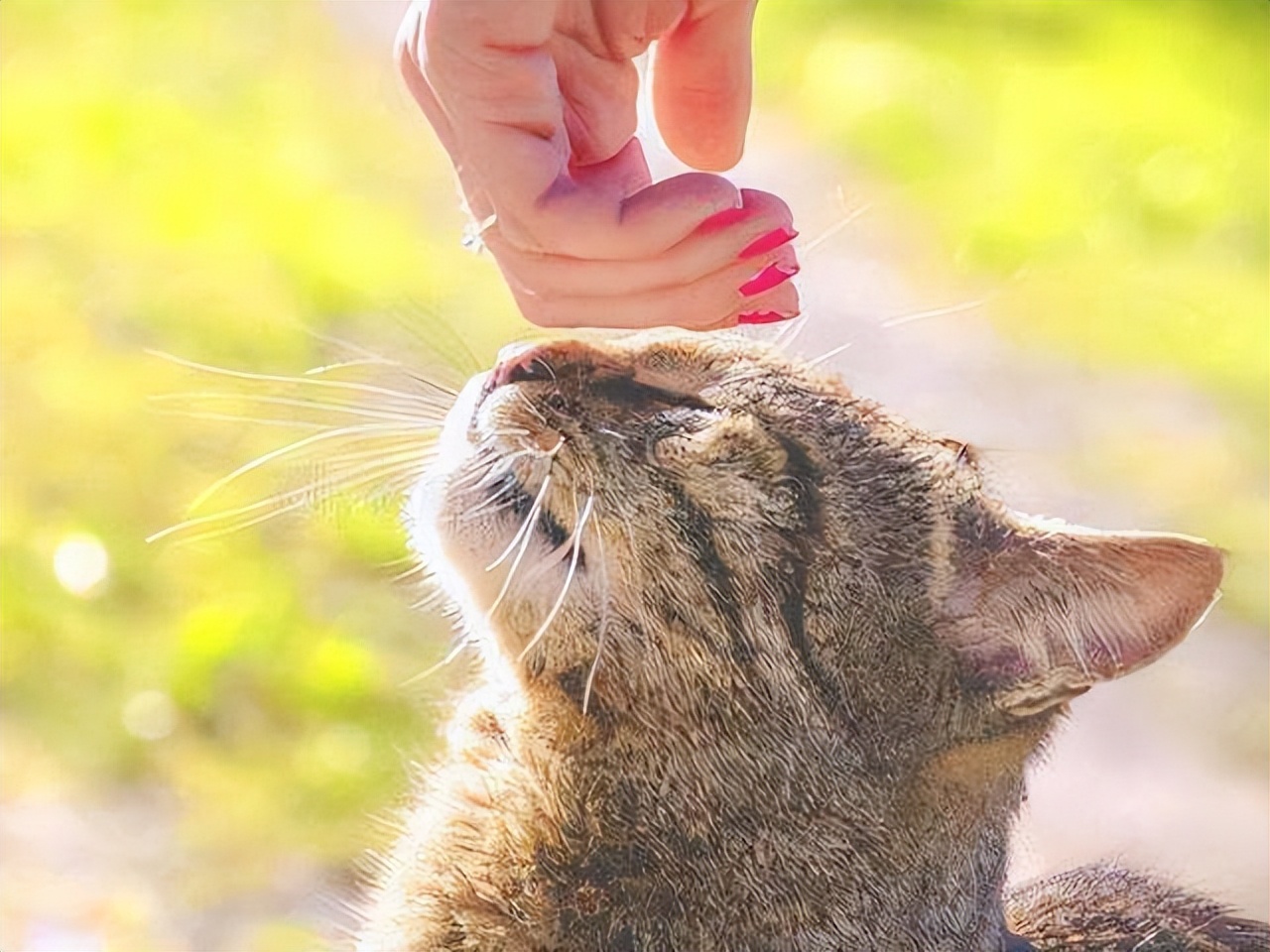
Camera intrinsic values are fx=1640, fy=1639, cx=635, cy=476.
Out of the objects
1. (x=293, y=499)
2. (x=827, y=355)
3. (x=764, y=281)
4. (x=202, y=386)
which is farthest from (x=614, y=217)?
(x=202, y=386)

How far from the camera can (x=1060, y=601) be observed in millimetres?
1213

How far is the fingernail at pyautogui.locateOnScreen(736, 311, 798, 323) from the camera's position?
1.19 m

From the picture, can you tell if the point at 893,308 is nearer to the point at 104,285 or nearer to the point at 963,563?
the point at 963,563

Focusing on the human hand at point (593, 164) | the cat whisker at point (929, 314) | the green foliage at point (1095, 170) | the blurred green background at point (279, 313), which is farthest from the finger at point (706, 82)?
the green foliage at point (1095, 170)

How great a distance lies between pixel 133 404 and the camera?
2104 mm

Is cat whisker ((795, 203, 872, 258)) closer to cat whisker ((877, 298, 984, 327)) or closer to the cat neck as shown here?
cat whisker ((877, 298, 984, 327))

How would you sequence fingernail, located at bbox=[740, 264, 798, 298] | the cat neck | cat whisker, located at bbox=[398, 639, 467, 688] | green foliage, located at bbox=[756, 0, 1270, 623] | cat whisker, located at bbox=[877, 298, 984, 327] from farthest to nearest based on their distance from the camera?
green foliage, located at bbox=[756, 0, 1270, 623]
cat whisker, located at bbox=[877, 298, 984, 327]
cat whisker, located at bbox=[398, 639, 467, 688]
the cat neck
fingernail, located at bbox=[740, 264, 798, 298]

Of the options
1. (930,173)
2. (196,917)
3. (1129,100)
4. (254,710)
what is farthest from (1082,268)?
(196,917)

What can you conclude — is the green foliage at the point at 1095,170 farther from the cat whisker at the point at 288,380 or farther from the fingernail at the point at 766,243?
the fingernail at the point at 766,243

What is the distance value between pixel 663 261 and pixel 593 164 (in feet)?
0.45

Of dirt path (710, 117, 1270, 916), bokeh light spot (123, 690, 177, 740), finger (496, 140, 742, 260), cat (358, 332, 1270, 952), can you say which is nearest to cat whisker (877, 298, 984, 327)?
dirt path (710, 117, 1270, 916)

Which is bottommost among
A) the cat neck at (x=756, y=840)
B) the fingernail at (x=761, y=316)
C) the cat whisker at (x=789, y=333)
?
the cat neck at (x=756, y=840)

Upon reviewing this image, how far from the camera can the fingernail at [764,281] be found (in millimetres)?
1145

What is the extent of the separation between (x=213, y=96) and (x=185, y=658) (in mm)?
808
